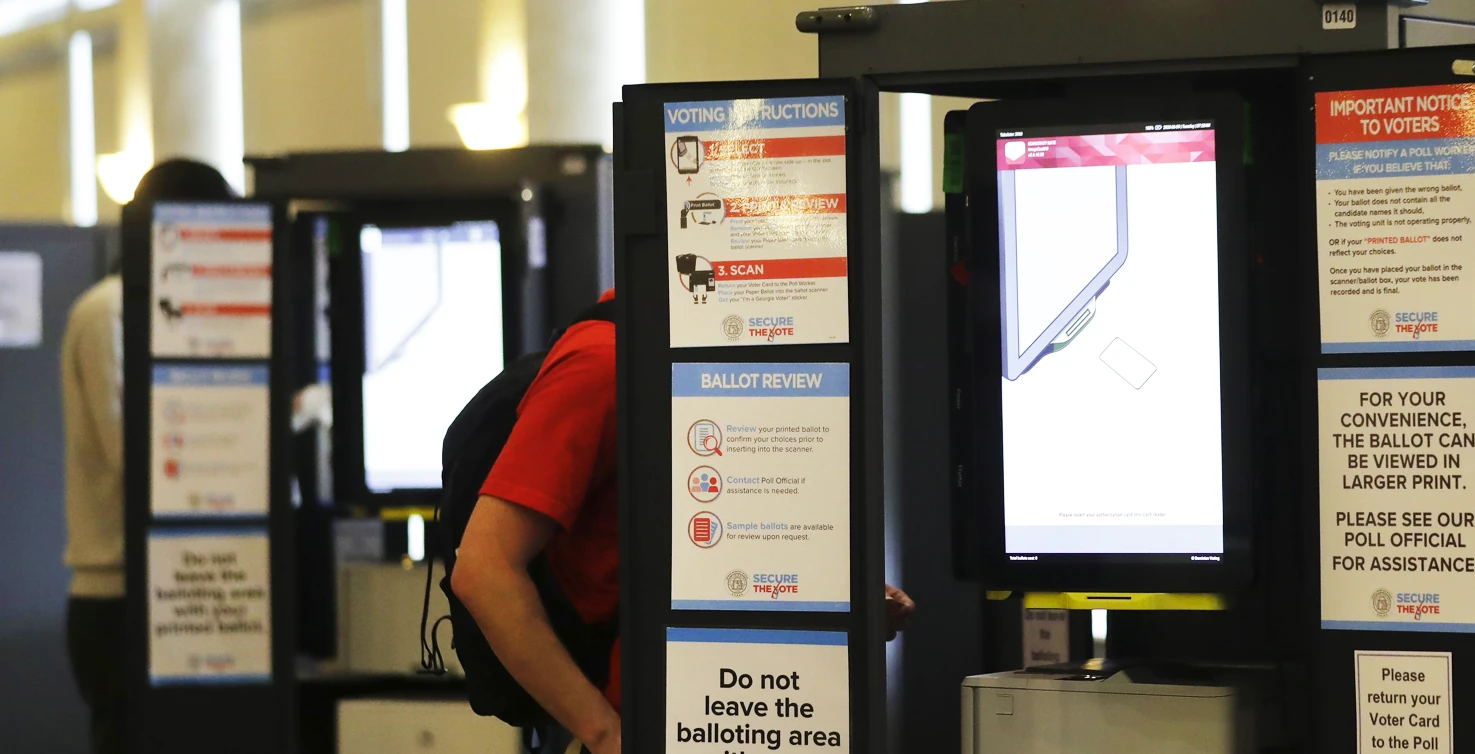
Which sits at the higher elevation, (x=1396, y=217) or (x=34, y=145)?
(x=34, y=145)

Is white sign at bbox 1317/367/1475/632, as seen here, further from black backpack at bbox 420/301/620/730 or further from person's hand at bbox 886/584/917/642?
black backpack at bbox 420/301/620/730

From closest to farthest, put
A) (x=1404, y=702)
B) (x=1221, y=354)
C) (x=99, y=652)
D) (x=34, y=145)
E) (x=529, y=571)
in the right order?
1. (x=1404, y=702)
2. (x=1221, y=354)
3. (x=529, y=571)
4. (x=99, y=652)
5. (x=34, y=145)

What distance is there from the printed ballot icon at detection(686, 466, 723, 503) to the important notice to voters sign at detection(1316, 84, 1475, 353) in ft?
2.39

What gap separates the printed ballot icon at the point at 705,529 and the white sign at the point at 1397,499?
707 mm

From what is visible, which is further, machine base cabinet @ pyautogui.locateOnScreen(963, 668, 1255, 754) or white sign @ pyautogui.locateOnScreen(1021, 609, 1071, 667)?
white sign @ pyautogui.locateOnScreen(1021, 609, 1071, 667)

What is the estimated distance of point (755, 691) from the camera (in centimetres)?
186

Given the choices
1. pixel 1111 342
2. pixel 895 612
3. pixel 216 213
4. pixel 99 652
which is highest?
pixel 216 213

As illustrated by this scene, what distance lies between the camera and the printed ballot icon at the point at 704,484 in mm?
1884

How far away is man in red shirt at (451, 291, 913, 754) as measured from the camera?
77.6 inches

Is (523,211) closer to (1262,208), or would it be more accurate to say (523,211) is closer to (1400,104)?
(1262,208)

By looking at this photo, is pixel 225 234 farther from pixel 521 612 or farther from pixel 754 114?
pixel 754 114

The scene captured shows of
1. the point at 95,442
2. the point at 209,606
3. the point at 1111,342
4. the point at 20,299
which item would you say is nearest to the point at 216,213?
the point at 95,442

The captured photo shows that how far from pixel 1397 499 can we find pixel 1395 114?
0.45 m

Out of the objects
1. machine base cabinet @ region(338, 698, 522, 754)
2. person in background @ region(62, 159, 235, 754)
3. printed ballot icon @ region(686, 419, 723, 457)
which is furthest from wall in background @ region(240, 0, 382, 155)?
printed ballot icon @ region(686, 419, 723, 457)
